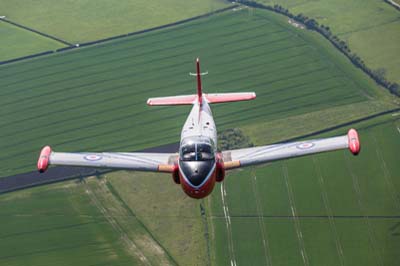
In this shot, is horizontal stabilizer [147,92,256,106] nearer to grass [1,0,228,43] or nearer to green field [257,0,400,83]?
green field [257,0,400,83]

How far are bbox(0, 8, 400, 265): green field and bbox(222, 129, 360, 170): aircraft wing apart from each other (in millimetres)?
25389

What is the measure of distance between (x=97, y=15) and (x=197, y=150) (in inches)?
3787

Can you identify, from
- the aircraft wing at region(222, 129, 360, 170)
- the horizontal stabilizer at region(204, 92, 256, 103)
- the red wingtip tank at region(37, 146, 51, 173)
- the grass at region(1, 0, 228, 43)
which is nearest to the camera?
the aircraft wing at region(222, 129, 360, 170)

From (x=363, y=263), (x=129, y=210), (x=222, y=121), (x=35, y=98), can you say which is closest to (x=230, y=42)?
(x=222, y=121)

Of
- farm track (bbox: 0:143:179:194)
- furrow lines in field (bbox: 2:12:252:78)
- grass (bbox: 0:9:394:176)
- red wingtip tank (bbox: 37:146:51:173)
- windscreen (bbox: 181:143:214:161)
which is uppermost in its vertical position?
windscreen (bbox: 181:143:214:161)

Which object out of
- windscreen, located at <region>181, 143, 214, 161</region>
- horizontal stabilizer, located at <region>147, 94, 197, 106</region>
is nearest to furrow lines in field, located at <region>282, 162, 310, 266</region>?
horizontal stabilizer, located at <region>147, 94, 197, 106</region>

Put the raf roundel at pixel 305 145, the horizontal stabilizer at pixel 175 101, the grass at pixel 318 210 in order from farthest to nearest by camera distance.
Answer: the grass at pixel 318 210 → the horizontal stabilizer at pixel 175 101 → the raf roundel at pixel 305 145

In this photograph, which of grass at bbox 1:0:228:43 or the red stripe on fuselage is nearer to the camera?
the red stripe on fuselage

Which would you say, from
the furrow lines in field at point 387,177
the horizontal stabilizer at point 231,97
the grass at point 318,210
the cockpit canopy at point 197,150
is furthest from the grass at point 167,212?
the furrow lines in field at point 387,177

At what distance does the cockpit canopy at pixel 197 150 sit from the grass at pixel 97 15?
83.4 meters

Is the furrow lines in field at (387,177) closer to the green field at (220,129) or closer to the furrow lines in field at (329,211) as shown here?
the green field at (220,129)

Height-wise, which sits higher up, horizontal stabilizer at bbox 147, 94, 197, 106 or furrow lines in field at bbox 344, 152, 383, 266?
horizontal stabilizer at bbox 147, 94, 197, 106

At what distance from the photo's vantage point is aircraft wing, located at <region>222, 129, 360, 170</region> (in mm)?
76938

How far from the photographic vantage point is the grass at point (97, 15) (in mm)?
156000
